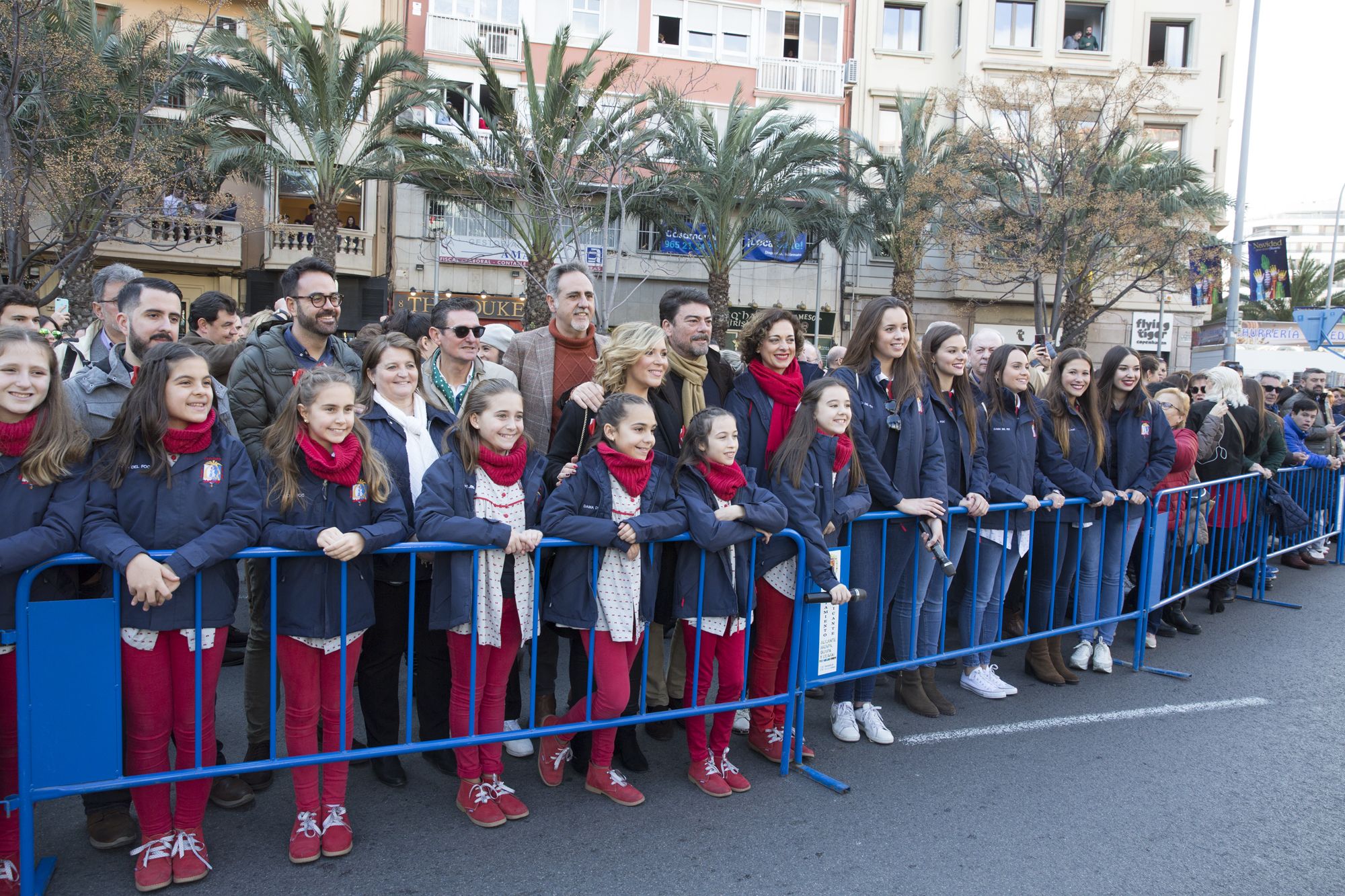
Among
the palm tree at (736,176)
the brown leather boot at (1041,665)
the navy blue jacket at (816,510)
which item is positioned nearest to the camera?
the navy blue jacket at (816,510)

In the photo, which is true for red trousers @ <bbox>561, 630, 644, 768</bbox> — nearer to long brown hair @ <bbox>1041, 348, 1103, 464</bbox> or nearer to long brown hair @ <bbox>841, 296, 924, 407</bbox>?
long brown hair @ <bbox>841, 296, 924, 407</bbox>

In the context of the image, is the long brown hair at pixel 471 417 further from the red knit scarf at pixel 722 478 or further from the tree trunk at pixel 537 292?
the tree trunk at pixel 537 292

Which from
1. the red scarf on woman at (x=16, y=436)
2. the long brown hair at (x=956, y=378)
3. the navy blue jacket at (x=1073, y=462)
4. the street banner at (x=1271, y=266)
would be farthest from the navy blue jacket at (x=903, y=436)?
the street banner at (x=1271, y=266)

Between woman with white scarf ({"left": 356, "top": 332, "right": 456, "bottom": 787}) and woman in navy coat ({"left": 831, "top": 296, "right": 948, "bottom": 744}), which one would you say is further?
woman in navy coat ({"left": 831, "top": 296, "right": 948, "bottom": 744})

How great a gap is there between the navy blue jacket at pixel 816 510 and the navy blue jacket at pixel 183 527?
7.35 feet

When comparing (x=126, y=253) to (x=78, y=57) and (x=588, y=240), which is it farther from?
(x=588, y=240)

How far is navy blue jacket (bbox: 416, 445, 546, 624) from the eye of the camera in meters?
3.61

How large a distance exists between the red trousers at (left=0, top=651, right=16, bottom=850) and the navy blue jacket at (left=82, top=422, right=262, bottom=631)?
433 mm

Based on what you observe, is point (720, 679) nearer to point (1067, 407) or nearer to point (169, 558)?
point (169, 558)

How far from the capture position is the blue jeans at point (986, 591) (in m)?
5.41

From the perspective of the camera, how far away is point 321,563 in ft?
11.3

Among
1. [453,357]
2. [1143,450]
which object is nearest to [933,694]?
[1143,450]

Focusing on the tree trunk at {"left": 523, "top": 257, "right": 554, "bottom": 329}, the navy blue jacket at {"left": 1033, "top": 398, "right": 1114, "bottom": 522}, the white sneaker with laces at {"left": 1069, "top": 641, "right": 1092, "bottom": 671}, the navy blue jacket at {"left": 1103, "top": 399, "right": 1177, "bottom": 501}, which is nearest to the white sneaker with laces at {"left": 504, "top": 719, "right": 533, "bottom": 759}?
the navy blue jacket at {"left": 1033, "top": 398, "right": 1114, "bottom": 522}

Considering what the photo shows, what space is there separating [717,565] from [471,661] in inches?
44.8
